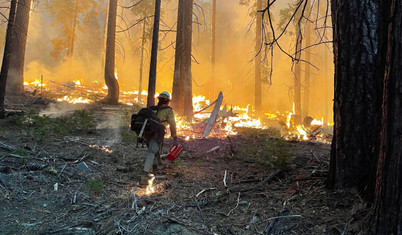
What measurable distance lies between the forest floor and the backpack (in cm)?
94

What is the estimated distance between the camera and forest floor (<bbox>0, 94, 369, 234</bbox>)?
3.41 metres

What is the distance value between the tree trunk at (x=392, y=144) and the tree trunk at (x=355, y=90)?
907 millimetres

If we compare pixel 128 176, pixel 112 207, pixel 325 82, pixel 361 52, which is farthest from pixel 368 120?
pixel 325 82

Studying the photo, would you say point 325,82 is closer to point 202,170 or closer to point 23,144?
point 202,170

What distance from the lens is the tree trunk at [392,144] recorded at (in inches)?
89.6

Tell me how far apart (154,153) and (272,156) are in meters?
3.06

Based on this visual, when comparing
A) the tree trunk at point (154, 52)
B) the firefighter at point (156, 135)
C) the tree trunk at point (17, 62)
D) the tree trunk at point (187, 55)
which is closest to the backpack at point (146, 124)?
the firefighter at point (156, 135)

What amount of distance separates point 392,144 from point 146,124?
14.9 feet

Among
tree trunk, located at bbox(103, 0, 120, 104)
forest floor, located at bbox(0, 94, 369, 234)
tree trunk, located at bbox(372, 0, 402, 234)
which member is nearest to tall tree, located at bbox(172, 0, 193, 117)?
tree trunk, located at bbox(103, 0, 120, 104)

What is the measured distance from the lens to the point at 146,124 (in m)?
5.93

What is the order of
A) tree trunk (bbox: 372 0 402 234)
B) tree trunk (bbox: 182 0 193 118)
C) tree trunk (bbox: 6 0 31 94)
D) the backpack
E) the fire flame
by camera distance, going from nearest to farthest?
1. tree trunk (bbox: 372 0 402 234)
2. the fire flame
3. the backpack
4. tree trunk (bbox: 6 0 31 94)
5. tree trunk (bbox: 182 0 193 118)

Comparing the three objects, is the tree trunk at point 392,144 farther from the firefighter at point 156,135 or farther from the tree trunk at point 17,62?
the tree trunk at point 17,62

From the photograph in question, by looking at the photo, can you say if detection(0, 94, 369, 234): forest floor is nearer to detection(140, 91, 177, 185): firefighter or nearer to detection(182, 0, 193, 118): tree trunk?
detection(140, 91, 177, 185): firefighter

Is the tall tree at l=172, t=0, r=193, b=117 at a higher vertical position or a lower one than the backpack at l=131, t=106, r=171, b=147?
higher
